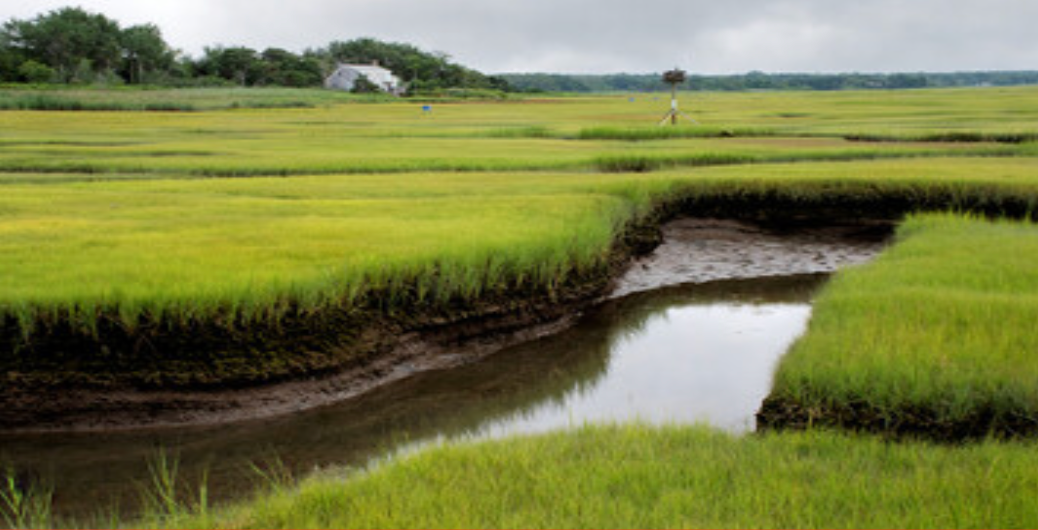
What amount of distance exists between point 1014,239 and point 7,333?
1027 centimetres

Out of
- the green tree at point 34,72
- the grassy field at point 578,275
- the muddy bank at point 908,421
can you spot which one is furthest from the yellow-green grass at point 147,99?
the muddy bank at point 908,421

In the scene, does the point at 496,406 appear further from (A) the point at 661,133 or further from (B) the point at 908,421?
(A) the point at 661,133

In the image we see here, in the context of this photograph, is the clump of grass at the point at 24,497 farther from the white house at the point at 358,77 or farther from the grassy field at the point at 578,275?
the white house at the point at 358,77

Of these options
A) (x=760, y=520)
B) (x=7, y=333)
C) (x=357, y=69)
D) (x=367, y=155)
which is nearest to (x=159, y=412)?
(x=7, y=333)

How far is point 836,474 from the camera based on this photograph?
4.23 meters

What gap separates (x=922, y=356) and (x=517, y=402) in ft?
9.85

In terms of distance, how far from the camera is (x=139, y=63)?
246ft

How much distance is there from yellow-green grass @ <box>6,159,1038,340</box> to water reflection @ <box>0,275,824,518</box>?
2.80ft

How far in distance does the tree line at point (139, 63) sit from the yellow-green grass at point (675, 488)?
6624cm

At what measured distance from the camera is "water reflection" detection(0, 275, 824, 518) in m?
6.03

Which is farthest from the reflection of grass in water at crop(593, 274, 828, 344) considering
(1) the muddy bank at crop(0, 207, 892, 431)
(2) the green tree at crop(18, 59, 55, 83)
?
(2) the green tree at crop(18, 59, 55, 83)

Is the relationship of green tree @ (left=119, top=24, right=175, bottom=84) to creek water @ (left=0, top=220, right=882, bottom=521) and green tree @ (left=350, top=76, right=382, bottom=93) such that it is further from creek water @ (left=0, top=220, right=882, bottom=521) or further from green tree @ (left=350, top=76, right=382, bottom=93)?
creek water @ (left=0, top=220, right=882, bottom=521)

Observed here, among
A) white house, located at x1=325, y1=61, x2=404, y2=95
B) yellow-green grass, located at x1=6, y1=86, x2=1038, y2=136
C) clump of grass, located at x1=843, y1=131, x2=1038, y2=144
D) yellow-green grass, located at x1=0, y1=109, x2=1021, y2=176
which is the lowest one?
yellow-green grass, located at x1=0, y1=109, x2=1021, y2=176

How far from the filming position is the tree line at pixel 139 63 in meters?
65.9
